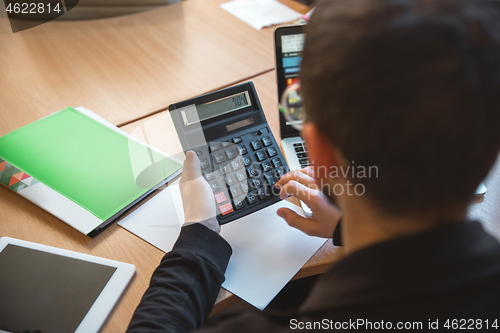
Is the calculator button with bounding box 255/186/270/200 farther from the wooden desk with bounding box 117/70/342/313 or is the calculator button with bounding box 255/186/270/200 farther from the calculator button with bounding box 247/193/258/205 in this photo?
the wooden desk with bounding box 117/70/342/313

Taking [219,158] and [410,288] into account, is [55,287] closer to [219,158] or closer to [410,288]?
[219,158]

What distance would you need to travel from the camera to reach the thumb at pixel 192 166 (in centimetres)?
65

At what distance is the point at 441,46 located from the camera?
0.27m

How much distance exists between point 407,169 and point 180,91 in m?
0.74

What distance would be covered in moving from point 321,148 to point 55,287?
1.44 ft

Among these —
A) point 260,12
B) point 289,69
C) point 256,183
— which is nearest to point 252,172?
point 256,183

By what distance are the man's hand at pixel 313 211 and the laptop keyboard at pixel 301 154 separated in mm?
113

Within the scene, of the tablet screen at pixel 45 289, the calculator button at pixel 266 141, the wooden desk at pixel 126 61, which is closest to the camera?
the tablet screen at pixel 45 289

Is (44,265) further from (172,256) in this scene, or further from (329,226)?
(329,226)

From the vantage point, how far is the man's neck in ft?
1.15

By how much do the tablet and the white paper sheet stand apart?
93 centimetres

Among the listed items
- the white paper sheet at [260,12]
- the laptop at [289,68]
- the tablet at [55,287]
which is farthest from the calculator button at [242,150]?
the white paper sheet at [260,12]

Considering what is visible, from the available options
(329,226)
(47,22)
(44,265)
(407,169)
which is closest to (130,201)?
(44,265)

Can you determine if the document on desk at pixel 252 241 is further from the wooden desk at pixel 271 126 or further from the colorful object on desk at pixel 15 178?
the colorful object on desk at pixel 15 178
